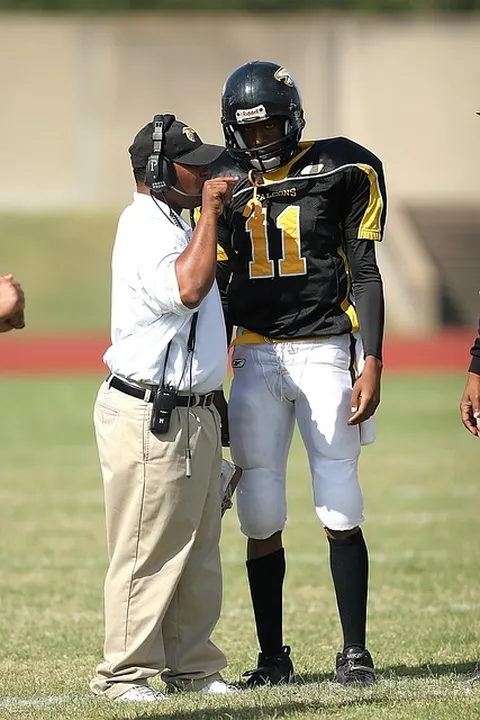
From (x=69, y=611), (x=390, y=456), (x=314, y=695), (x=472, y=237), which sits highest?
(x=314, y=695)

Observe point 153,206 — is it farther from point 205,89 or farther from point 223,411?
point 205,89

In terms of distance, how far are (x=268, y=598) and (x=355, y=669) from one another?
1.33ft

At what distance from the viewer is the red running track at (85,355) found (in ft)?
66.3

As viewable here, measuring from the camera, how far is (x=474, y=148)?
117 ft

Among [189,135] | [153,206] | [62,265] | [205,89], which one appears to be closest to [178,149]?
[189,135]

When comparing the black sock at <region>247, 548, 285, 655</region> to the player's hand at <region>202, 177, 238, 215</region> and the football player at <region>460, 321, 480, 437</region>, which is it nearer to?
the football player at <region>460, 321, 480, 437</region>

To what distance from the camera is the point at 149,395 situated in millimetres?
4113

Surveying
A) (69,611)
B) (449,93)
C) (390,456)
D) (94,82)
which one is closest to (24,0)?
(94,82)

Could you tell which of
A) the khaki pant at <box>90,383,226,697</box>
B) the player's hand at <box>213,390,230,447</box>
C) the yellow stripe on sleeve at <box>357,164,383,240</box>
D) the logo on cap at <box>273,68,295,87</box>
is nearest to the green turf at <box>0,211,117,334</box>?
the player's hand at <box>213,390,230,447</box>

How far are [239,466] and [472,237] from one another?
1114 inches

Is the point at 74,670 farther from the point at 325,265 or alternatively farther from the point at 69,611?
the point at 325,265

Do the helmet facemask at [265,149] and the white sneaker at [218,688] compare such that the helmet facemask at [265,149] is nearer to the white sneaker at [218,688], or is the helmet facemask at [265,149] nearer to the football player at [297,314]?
the football player at [297,314]

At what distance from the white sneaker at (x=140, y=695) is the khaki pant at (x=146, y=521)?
0.10 ft

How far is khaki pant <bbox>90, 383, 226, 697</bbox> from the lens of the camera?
4086 millimetres
